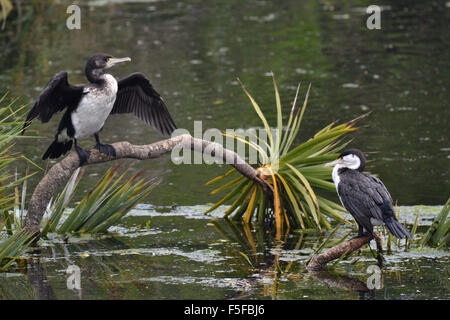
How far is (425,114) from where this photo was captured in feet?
43.2

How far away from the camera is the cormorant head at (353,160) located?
6781 mm

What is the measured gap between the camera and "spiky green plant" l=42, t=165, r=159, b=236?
25.9ft

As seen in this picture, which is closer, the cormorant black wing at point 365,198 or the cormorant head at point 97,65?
the cormorant black wing at point 365,198

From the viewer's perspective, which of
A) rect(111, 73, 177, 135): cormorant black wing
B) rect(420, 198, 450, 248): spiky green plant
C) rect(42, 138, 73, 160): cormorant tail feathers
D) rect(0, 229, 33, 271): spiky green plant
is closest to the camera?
rect(0, 229, 33, 271): spiky green plant

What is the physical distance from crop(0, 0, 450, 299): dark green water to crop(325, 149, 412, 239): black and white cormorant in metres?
0.46

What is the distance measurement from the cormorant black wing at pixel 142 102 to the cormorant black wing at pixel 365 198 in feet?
6.56

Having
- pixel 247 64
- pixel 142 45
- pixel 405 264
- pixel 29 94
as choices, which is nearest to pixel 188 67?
pixel 247 64

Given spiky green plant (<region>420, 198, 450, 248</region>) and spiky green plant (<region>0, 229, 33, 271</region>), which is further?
spiky green plant (<region>420, 198, 450, 248</region>)

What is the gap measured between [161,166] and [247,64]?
21.0 ft

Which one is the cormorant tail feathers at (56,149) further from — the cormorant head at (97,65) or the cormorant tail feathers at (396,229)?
the cormorant tail feathers at (396,229)

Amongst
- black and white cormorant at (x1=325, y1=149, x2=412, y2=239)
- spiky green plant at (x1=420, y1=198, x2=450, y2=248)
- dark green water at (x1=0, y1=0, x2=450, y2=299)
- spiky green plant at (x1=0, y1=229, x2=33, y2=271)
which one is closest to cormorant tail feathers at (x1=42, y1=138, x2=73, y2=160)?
dark green water at (x1=0, y1=0, x2=450, y2=299)

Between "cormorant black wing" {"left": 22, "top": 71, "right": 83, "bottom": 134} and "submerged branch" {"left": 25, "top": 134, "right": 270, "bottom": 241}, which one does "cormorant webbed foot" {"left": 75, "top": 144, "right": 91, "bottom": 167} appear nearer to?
"submerged branch" {"left": 25, "top": 134, "right": 270, "bottom": 241}

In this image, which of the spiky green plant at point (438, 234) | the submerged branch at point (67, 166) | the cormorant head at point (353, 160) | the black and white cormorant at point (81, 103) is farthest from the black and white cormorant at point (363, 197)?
the black and white cormorant at point (81, 103)
